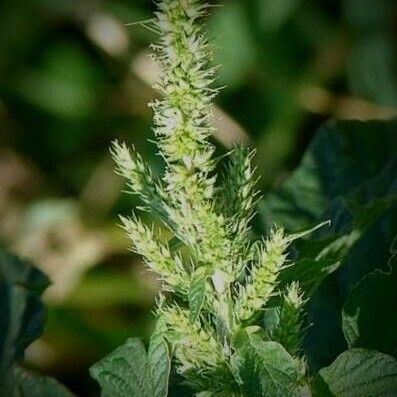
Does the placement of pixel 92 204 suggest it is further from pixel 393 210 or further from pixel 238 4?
pixel 393 210

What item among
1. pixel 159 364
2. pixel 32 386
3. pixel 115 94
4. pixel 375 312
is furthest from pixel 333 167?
pixel 115 94

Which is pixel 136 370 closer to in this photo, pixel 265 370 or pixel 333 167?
pixel 265 370

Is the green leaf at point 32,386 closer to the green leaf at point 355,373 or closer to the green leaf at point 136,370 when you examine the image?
the green leaf at point 136,370

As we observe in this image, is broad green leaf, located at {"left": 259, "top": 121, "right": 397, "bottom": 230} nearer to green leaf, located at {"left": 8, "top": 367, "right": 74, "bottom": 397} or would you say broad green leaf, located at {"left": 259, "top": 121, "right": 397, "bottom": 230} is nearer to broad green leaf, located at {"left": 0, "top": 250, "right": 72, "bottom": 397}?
broad green leaf, located at {"left": 0, "top": 250, "right": 72, "bottom": 397}

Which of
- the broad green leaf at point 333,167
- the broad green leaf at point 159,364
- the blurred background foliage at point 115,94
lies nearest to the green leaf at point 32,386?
the broad green leaf at point 159,364

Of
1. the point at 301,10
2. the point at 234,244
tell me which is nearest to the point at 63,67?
the point at 301,10


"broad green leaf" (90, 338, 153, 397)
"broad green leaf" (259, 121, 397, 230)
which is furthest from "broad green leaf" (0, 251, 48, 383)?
"broad green leaf" (259, 121, 397, 230)
